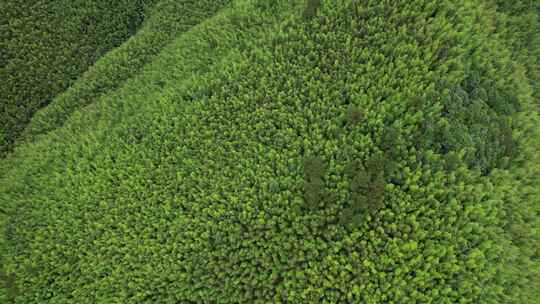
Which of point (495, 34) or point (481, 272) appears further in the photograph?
point (495, 34)

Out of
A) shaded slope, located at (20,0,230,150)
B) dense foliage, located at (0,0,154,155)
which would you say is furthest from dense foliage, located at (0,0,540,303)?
dense foliage, located at (0,0,154,155)

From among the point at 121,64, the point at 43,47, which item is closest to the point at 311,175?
the point at 121,64

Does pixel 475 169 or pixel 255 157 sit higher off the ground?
pixel 255 157

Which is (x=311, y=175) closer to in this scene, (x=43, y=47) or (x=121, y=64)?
(x=121, y=64)

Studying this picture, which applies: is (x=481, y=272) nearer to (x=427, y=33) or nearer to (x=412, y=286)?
(x=412, y=286)

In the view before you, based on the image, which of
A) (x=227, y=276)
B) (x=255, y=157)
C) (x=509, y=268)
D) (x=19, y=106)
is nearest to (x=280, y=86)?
(x=255, y=157)
